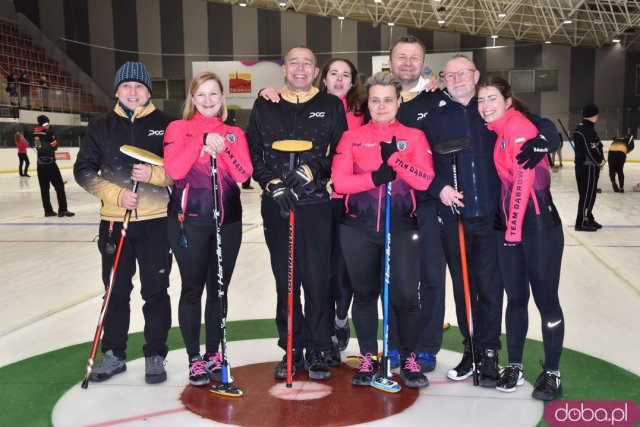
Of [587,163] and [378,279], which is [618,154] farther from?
[378,279]

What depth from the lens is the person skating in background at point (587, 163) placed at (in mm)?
6930

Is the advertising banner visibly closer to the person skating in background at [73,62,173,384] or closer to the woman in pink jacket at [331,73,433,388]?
the person skating in background at [73,62,173,384]

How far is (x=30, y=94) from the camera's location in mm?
18641

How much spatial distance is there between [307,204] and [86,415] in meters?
1.28

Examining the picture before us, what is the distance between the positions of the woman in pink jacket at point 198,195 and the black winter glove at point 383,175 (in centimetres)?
60

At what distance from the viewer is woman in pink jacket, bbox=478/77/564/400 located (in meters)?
2.57

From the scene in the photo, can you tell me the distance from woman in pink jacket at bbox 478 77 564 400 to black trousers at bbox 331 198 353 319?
775 millimetres

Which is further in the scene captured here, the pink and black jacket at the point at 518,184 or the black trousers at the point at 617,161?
the black trousers at the point at 617,161

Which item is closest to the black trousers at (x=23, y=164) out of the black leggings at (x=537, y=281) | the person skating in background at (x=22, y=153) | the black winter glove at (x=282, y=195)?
the person skating in background at (x=22, y=153)

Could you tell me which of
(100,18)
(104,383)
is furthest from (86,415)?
(100,18)

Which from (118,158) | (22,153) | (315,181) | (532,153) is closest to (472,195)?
(532,153)

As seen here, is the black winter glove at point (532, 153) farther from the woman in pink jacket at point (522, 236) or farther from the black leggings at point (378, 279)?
the black leggings at point (378, 279)

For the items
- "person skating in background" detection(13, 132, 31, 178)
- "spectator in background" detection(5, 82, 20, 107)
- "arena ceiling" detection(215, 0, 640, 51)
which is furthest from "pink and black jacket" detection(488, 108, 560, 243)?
"spectator in background" detection(5, 82, 20, 107)

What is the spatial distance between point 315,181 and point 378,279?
1.76 ft
